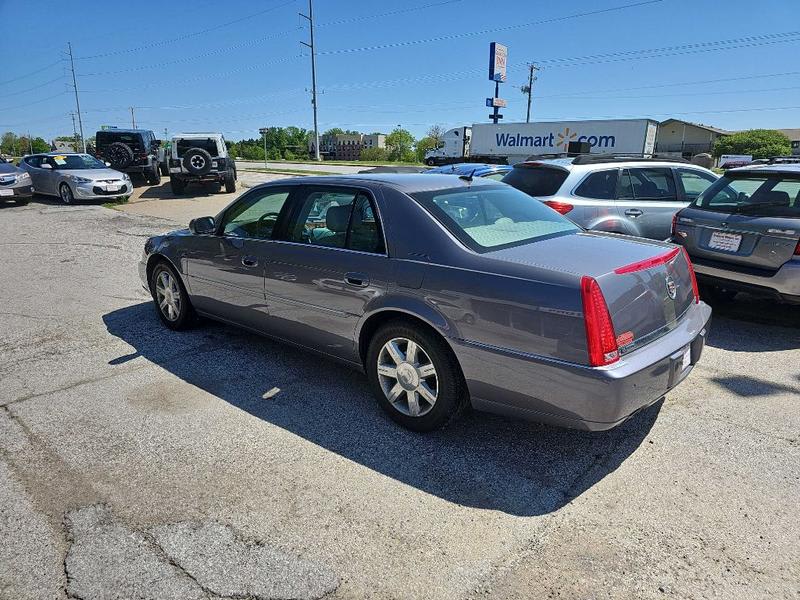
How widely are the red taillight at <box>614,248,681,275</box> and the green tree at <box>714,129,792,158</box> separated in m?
72.1

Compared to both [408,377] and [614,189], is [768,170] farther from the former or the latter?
[408,377]

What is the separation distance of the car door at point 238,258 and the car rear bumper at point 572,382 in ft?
6.25

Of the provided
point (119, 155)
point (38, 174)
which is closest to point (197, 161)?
point (119, 155)

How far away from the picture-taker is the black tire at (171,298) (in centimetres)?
506

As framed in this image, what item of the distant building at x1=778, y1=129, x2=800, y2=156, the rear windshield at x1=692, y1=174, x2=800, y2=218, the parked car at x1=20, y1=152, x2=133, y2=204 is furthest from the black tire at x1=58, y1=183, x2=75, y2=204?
the distant building at x1=778, y1=129, x2=800, y2=156

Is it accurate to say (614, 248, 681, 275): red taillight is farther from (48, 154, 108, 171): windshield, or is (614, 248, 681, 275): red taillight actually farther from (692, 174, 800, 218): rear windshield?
(48, 154, 108, 171): windshield


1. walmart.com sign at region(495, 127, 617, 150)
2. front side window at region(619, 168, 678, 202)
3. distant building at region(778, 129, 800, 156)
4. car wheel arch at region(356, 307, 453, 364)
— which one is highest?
distant building at region(778, 129, 800, 156)

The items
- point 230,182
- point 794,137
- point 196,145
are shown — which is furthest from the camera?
point 794,137

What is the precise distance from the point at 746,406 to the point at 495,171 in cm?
927

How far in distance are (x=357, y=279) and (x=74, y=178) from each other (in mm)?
16081

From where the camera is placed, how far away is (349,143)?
486 feet

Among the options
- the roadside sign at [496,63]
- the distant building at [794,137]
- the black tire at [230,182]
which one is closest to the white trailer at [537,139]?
the roadside sign at [496,63]

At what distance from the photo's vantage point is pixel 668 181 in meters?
6.77

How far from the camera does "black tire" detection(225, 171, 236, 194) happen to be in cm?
1860
